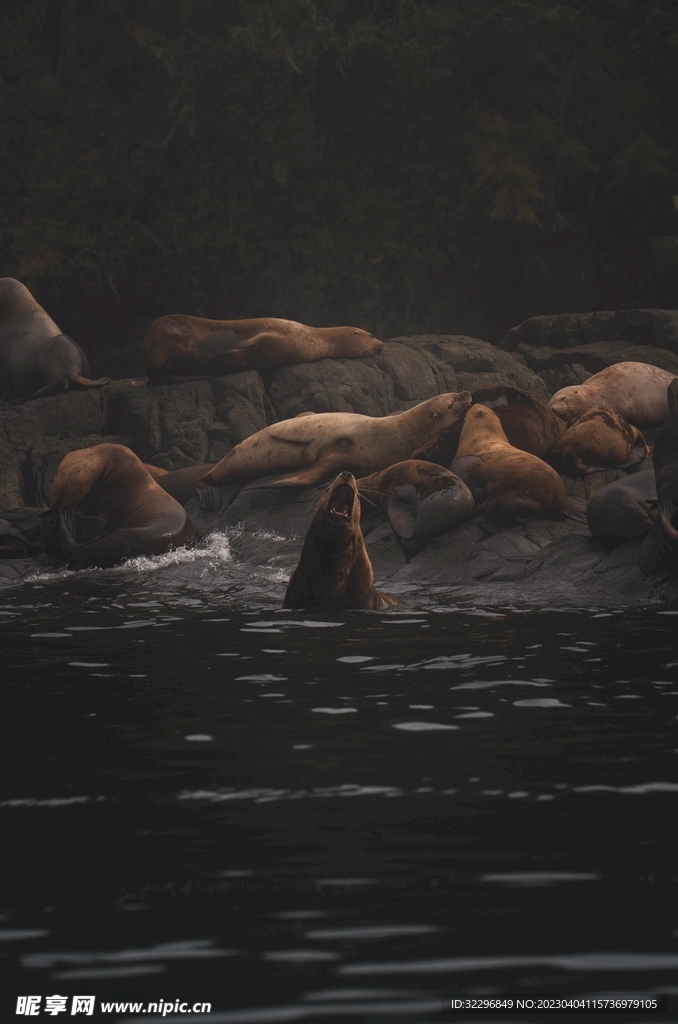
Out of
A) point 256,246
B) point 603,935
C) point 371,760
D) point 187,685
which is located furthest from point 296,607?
point 256,246

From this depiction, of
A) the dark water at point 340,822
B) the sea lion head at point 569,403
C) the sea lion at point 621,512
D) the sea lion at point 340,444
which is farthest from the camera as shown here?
the sea lion head at point 569,403

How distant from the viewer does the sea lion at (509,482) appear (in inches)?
404

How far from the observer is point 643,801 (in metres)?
3.57

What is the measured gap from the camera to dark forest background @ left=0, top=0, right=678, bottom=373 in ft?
62.4

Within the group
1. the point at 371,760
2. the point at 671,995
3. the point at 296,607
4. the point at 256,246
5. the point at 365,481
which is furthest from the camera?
the point at 256,246

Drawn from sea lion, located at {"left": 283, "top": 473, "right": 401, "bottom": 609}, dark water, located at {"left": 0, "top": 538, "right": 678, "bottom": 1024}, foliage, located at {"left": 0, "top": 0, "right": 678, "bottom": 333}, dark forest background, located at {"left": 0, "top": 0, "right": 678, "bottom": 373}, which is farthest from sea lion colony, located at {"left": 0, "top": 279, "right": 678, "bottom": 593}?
foliage, located at {"left": 0, "top": 0, "right": 678, "bottom": 333}

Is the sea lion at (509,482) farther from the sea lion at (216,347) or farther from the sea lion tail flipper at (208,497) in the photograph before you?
the sea lion at (216,347)

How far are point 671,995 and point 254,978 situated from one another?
80 centimetres

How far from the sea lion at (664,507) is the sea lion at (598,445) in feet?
8.21

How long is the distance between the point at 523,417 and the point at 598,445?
2.53 ft

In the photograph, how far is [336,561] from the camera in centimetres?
776

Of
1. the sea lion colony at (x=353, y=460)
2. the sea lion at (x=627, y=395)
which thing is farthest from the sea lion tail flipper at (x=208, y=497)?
the sea lion at (x=627, y=395)

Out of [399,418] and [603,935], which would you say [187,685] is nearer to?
[603,935]

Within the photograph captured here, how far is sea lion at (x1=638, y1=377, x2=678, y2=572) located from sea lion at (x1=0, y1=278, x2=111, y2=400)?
7.49 m
